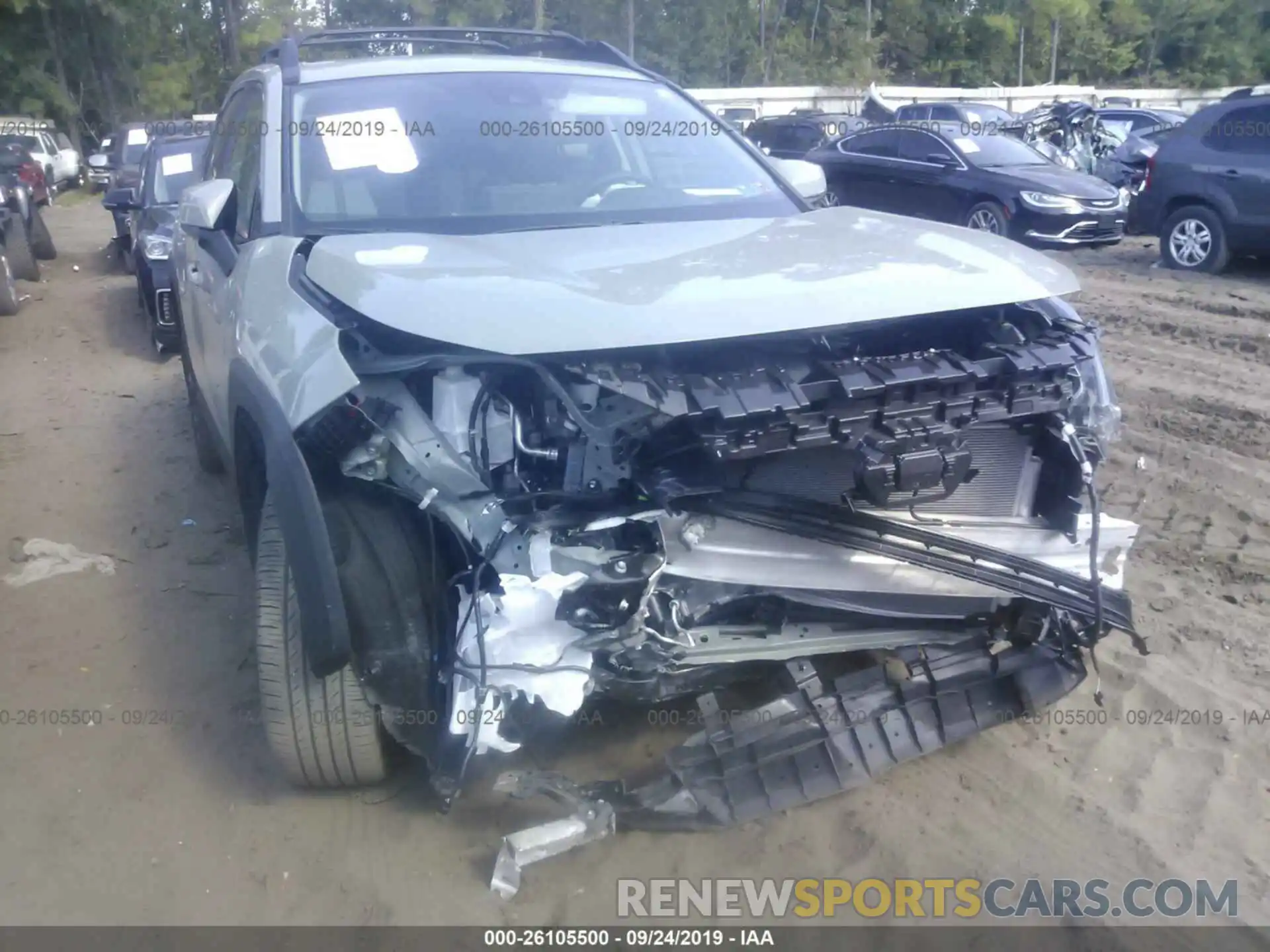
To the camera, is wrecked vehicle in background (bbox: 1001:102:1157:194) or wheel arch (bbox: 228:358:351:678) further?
wrecked vehicle in background (bbox: 1001:102:1157:194)

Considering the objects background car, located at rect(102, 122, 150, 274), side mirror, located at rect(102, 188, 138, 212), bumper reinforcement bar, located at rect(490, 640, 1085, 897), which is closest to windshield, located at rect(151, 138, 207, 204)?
side mirror, located at rect(102, 188, 138, 212)

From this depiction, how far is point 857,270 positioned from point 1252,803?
72.8 inches

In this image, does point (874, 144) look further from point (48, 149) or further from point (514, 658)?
point (48, 149)

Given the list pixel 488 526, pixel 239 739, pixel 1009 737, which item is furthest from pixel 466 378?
pixel 1009 737

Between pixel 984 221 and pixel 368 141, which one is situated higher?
pixel 368 141

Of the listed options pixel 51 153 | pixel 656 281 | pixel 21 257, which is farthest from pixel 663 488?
pixel 51 153

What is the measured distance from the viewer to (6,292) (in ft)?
32.6

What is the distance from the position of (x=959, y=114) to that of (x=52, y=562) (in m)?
18.4

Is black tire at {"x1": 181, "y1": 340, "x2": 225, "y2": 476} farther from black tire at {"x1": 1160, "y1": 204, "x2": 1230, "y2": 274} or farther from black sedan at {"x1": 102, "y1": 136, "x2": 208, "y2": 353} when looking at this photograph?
black tire at {"x1": 1160, "y1": 204, "x2": 1230, "y2": 274}

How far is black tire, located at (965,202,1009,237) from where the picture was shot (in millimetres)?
11555

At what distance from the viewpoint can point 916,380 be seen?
2434 mm

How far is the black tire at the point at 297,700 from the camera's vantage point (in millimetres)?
2770

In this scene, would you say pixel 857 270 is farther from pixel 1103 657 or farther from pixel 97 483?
pixel 97 483

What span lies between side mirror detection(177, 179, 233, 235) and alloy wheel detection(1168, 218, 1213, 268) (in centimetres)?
966
